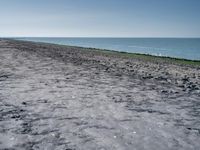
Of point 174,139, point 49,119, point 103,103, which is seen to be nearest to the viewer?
point 174,139

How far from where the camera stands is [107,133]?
7785mm

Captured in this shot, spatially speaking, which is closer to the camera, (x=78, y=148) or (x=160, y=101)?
(x=78, y=148)

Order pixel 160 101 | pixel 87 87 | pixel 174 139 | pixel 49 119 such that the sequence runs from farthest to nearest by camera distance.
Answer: pixel 87 87 < pixel 160 101 < pixel 49 119 < pixel 174 139

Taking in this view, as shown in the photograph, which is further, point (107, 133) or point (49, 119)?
point (49, 119)

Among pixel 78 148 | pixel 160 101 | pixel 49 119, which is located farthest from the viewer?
pixel 160 101

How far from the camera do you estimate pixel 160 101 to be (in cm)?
1209

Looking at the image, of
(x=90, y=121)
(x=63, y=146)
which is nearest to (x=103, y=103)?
(x=90, y=121)

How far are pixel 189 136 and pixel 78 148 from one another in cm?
321

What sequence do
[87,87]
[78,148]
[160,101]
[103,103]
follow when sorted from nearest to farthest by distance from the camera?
[78,148]
[103,103]
[160,101]
[87,87]

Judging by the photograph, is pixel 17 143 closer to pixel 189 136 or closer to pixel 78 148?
pixel 78 148

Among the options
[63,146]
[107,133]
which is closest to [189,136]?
[107,133]

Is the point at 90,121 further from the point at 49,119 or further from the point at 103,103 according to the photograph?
the point at 103,103

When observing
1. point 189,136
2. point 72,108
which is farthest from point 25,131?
point 189,136

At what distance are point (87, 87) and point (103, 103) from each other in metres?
3.39
